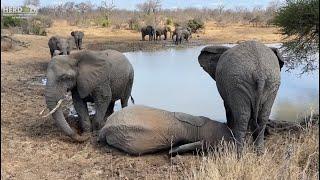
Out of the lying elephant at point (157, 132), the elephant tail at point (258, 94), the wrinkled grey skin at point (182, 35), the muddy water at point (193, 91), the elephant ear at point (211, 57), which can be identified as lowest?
the muddy water at point (193, 91)

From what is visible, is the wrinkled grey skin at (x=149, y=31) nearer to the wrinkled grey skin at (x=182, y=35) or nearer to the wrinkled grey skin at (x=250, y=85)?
the wrinkled grey skin at (x=182, y=35)

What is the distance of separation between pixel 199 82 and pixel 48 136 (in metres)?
7.25

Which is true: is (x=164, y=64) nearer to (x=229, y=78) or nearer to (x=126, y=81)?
(x=126, y=81)

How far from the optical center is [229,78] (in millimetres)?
6191

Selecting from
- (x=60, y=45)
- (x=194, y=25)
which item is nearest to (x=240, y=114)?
(x=60, y=45)

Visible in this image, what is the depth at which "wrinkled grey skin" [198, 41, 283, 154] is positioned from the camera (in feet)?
19.6

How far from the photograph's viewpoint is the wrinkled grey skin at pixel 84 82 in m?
7.22

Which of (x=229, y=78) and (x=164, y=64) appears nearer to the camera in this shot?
(x=229, y=78)

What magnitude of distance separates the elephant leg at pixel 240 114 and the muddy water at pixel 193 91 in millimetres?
2735

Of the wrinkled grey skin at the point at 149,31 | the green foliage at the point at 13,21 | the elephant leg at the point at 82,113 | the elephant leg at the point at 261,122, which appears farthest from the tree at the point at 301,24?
the green foliage at the point at 13,21

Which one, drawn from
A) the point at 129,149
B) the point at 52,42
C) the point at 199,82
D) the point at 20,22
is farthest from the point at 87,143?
the point at 20,22

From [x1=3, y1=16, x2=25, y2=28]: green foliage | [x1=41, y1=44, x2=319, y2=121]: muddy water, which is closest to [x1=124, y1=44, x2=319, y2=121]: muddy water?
[x1=41, y1=44, x2=319, y2=121]: muddy water

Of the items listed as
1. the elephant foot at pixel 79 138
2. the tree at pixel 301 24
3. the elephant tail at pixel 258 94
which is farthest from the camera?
the tree at pixel 301 24

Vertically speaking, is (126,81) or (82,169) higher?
(126,81)
